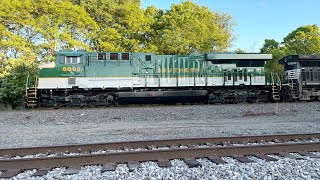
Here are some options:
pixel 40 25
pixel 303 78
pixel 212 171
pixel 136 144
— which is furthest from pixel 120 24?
pixel 212 171

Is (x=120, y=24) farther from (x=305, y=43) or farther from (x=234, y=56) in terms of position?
(x=305, y=43)

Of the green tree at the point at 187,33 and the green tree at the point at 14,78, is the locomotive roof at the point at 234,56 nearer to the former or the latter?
the green tree at the point at 187,33

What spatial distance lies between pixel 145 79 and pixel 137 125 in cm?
714

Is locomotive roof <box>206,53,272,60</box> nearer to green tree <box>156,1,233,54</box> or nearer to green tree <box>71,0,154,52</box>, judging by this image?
green tree <box>156,1,233,54</box>

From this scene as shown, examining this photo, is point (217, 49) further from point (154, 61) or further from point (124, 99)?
point (124, 99)

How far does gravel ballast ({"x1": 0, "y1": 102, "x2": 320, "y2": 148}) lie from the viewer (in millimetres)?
6797

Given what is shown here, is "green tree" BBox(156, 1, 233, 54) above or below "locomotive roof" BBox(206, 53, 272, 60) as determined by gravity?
above

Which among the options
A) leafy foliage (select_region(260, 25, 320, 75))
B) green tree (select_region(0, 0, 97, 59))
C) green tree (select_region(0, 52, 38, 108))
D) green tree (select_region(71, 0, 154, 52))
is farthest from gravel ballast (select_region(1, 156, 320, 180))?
leafy foliage (select_region(260, 25, 320, 75))

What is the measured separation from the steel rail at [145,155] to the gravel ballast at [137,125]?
2.04 meters

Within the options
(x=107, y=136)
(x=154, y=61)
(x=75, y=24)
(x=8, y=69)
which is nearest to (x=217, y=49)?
(x=154, y=61)

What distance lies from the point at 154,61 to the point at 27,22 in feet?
32.0

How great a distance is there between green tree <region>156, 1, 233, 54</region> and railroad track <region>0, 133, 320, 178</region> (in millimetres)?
17395

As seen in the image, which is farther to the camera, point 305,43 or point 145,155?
point 305,43

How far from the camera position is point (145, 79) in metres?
15.7
